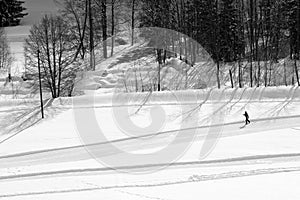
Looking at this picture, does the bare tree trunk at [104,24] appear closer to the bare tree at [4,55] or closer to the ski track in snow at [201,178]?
the bare tree at [4,55]

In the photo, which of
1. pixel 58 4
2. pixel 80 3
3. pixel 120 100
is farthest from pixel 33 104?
pixel 58 4

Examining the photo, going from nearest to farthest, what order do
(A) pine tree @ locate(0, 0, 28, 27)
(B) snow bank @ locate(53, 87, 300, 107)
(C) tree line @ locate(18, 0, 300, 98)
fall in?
(B) snow bank @ locate(53, 87, 300, 107)
(C) tree line @ locate(18, 0, 300, 98)
(A) pine tree @ locate(0, 0, 28, 27)

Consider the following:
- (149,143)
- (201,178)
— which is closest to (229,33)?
(149,143)

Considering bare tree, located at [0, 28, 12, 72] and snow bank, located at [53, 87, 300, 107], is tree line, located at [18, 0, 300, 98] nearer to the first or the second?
bare tree, located at [0, 28, 12, 72]

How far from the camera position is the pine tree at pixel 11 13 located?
35.9 metres

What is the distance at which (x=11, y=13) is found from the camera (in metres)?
36.9

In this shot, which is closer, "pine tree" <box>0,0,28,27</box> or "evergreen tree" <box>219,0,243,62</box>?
Answer: "evergreen tree" <box>219,0,243,62</box>

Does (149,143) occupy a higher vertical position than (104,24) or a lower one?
lower

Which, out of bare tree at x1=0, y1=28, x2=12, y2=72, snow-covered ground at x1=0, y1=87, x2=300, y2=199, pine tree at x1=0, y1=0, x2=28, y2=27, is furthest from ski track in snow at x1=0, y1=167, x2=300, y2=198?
pine tree at x1=0, y1=0, x2=28, y2=27

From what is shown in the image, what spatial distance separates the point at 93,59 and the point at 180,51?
224 inches

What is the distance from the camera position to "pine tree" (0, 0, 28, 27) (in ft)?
118

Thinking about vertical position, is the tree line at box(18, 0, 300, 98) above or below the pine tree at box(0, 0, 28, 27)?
below

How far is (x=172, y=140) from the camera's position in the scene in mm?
14211

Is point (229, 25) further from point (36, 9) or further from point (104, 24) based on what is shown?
point (36, 9)
